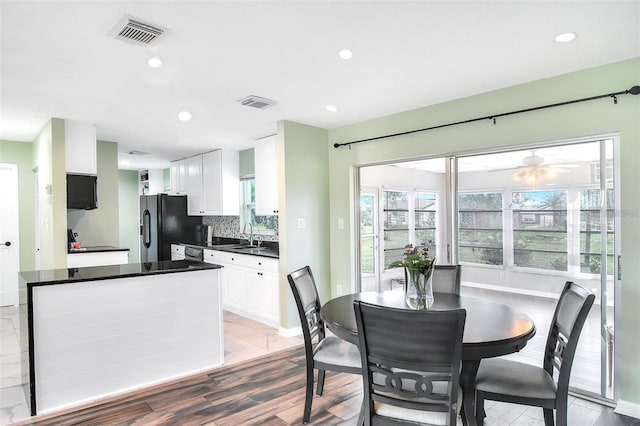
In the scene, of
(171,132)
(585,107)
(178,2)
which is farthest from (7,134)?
(585,107)

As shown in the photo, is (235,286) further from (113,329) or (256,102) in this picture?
(256,102)

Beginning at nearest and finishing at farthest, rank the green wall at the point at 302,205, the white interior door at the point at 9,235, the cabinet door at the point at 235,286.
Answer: the green wall at the point at 302,205
the cabinet door at the point at 235,286
the white interior door at the point at 9,235

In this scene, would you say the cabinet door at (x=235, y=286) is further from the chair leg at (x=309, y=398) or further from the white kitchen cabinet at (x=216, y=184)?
the chair leg at (x=309, y=398)

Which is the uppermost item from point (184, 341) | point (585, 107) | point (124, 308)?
point (585, 107)

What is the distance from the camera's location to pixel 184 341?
3.21 metres

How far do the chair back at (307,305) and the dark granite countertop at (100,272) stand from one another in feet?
3.30

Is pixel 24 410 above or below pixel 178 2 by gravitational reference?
below

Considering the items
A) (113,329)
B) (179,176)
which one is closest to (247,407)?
(113,329)

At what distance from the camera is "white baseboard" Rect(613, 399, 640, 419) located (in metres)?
2.59

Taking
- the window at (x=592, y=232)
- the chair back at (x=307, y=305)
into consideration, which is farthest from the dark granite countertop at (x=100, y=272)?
the window at (x=592, y=232)

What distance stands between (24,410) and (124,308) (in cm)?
88

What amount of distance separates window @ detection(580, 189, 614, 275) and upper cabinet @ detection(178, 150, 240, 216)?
15.3 feet

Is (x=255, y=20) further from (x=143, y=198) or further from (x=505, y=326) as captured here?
(x=143, y=198)

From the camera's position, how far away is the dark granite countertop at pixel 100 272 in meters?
2.67
